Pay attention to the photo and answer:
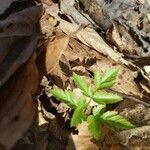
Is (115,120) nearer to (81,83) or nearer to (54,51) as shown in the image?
(81,83)

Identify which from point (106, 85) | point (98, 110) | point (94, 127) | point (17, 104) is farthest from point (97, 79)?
point (17, 104)

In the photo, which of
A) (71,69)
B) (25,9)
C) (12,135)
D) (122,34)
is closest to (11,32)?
(25,9)

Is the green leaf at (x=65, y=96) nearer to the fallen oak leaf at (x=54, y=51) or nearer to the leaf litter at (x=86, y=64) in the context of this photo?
the leaf litter at (x=86, y=64)

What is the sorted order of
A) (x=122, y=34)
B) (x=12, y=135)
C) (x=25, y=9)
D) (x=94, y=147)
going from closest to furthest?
(x=12, y=135) < (x=94, y=147) < (x=25, y=9) < (x=122, y=34)

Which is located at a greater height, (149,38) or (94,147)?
(149,38)

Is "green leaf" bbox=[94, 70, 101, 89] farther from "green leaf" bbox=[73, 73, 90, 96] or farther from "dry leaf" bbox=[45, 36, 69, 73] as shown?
"dry leaf" bbox=[45, 36, 69, 73]

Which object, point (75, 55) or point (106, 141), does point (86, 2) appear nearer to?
point (75, 55)

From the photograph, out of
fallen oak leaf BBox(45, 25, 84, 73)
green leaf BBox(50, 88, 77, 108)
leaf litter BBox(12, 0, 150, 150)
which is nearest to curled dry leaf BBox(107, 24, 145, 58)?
leaf litter BBox(12, 0, 150, 150)
